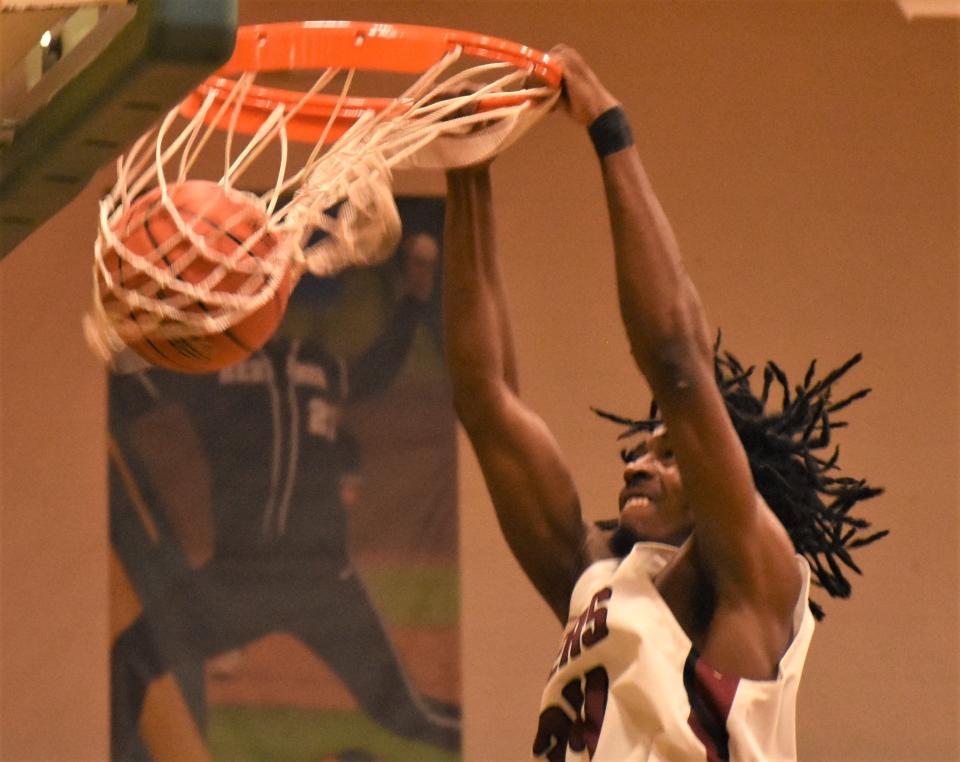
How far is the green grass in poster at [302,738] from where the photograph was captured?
490 centimetres

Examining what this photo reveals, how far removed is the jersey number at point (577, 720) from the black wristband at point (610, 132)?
2.77ft

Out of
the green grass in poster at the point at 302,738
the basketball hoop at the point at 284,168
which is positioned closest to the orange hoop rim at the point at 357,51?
the basketball hoop at the point at 284,168

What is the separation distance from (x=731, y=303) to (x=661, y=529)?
2.77m

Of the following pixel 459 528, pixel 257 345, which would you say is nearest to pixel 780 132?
pixel 459 528

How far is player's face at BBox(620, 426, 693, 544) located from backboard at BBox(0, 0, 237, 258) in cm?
114

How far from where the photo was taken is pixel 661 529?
2.84 metres

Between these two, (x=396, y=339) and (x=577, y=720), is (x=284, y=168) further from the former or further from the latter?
(x=396, y=339)

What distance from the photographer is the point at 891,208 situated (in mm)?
5645

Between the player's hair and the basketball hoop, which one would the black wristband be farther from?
the player's hair

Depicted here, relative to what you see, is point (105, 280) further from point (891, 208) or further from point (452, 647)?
point (891, 208)

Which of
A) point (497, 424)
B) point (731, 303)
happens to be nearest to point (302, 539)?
point (731, 303)

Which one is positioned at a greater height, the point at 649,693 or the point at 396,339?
the point at 396,339

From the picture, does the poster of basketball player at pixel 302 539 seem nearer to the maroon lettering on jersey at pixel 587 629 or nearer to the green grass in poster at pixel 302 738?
the green grass in poster at pixel 302 738

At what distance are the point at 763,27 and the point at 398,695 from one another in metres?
2.61
